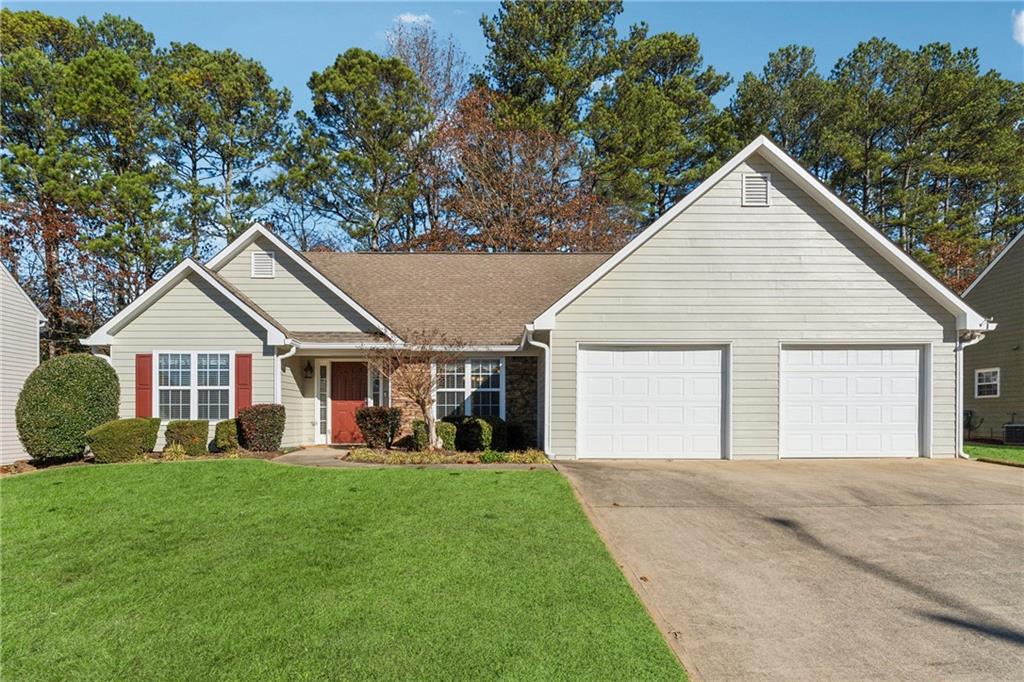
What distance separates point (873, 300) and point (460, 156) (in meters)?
21.0

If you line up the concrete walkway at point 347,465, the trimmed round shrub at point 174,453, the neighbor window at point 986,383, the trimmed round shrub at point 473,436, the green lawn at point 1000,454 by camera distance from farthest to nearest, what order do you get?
the neighbor window at point 986,383 < the trimmed round shrub at point 473,436 < the green lawn at point 1000,454 < the trimmed round shrub at point 174,453 < the concrete walkway at point 347,465

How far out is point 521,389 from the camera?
1516 centimetres

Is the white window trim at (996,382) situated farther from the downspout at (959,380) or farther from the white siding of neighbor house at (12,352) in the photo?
the white siding of neighbor house at (12,352)

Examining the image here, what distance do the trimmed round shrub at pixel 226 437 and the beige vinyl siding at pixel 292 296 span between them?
10.0 feet

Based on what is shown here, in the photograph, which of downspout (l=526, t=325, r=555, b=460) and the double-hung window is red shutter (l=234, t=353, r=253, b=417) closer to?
the double-hung window

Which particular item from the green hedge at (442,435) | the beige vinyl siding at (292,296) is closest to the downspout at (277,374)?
the beige vinyl siding at (292,296)

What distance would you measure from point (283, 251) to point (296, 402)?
399cm

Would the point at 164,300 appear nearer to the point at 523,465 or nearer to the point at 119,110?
the point at 523,465

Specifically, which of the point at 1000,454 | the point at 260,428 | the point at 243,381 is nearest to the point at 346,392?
the point at 243,381

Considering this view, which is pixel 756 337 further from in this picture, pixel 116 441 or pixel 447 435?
pixel 116 441

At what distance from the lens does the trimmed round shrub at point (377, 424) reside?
44.9 ft

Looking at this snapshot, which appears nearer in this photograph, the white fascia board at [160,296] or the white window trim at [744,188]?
the white window trim at [744,188]

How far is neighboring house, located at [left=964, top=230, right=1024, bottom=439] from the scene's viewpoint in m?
18.5

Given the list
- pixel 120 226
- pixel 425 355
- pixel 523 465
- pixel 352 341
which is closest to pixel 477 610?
pixel 523 465
